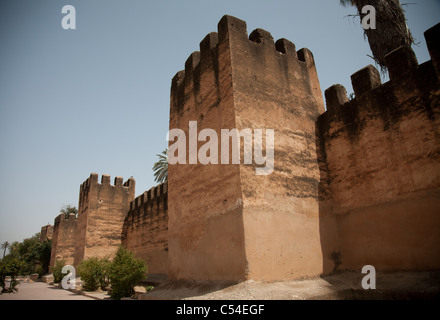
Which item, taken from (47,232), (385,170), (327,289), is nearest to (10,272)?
(327,289)

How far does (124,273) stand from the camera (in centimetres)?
916

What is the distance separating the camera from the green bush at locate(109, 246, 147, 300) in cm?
915

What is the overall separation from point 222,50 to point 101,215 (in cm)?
1375

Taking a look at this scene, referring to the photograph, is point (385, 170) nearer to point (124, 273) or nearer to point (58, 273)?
point (124, 273)

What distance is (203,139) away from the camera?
630 centimetres

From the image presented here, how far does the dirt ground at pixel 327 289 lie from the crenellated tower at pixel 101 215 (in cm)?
1214

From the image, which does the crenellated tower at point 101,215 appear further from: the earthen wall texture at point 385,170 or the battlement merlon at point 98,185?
the earthen wall texture at point 385,170

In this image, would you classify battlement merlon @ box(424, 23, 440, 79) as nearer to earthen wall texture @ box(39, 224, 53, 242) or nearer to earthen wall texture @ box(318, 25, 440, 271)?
earthen wall texture @ box(318, 25, 440, 271)

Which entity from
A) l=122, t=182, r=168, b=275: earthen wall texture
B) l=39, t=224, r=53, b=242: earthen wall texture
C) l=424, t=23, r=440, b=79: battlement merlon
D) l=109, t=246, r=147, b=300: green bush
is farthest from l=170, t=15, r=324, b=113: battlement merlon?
l=39, t=224, r=53, b=242: earthen wall texture

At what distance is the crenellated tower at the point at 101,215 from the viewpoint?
1584cm

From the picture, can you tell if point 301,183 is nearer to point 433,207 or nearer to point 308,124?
point 308,124

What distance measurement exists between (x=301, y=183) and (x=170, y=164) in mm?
3579

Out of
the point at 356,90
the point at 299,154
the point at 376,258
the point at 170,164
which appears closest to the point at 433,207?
the point at 376,258

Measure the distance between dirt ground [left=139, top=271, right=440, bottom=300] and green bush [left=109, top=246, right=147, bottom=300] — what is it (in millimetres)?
4287
